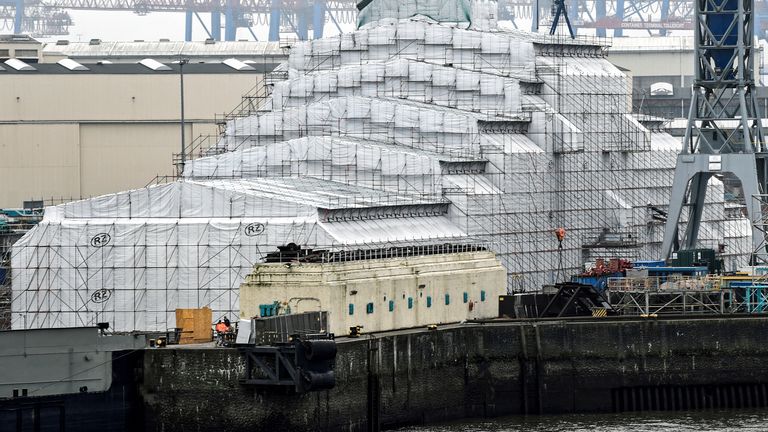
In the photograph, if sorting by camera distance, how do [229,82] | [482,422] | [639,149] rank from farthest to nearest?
[229,82] < [639,149] < [482,422]

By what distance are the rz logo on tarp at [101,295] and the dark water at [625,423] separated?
2412cm

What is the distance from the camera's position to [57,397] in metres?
77.1

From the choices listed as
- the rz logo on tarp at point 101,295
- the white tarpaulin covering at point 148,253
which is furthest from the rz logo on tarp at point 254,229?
the rz logo on tarp at point 101,295

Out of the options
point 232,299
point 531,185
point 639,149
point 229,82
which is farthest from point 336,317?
point 229,82

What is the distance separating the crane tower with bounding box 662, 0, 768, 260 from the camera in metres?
114

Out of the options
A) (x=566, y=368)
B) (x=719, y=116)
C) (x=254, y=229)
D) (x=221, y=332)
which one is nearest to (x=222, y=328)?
(x=221, y=332)

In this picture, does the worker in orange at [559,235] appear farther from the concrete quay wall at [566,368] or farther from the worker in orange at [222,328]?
the worker in orange at [222,328]

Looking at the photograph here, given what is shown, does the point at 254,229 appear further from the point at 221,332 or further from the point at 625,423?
the point at 625,423

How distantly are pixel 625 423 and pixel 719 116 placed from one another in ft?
100

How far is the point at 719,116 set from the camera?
11562cm

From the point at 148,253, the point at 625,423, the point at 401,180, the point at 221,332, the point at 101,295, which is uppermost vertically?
the point at 401,180

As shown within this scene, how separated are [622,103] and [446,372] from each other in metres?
56.8

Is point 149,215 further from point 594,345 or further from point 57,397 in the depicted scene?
point 57,397

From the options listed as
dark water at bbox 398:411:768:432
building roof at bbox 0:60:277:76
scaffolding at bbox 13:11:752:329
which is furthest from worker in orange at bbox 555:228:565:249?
building roof at bbox 0:60:277:76
